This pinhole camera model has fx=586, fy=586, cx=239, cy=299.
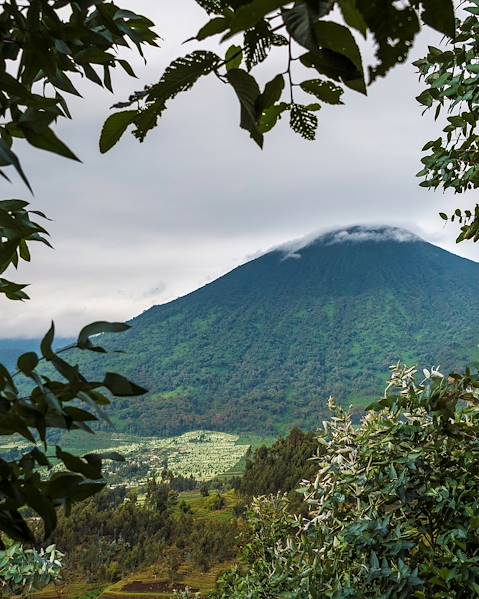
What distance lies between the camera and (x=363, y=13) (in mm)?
339

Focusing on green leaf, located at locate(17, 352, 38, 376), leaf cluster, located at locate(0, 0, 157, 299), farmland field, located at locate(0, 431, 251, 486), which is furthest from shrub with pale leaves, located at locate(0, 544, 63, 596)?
farmland field, located at locate(0, 431, 251, 486)

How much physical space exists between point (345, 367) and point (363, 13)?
81821 mm

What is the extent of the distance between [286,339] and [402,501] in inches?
3364

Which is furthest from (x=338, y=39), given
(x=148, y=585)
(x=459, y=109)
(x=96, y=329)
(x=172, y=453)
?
(x=172, y=453)

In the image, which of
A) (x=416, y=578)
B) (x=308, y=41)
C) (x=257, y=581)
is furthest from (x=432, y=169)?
(x=257, y=581)

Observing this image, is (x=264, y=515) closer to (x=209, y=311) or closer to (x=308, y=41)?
(x=308, y=41)

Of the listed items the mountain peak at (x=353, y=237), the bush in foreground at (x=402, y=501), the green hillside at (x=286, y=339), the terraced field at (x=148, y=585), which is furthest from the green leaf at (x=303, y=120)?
the mountain peak at (x=353, y=237)

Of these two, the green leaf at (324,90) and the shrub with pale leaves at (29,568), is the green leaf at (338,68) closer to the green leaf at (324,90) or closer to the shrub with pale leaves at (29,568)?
the green leaf at (324,90)

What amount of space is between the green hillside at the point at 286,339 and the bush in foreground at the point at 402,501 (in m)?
64.6

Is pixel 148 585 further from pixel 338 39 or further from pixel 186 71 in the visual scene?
pixel 338 39

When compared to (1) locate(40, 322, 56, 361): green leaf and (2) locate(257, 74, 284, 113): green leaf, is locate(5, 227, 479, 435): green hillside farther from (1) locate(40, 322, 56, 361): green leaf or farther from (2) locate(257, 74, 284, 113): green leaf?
(2) locate(257, 74, 284, 113): green leaf

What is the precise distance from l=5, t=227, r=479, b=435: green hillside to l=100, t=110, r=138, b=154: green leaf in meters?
66.5

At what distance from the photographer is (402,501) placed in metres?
2.01

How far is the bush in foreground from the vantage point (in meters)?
1.79
